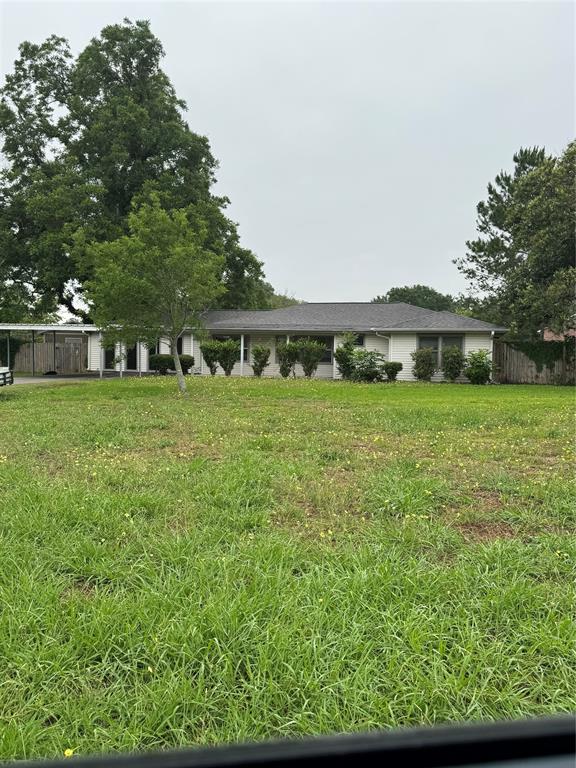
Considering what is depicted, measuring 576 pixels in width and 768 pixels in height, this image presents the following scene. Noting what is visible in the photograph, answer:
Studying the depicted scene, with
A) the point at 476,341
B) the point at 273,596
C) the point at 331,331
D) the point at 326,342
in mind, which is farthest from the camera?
the point at 326,342

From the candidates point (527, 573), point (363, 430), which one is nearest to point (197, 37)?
point (363, 430)

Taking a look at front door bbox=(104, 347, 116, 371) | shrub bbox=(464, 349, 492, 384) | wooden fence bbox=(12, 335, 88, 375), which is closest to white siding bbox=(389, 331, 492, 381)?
shrub bbox=(464, 349, 492, 384)

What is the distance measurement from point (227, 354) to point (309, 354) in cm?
376

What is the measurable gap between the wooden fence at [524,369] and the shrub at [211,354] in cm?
1168

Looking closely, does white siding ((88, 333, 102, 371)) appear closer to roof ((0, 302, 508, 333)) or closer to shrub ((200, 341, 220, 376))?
roof ((0, 302, 508, 333))

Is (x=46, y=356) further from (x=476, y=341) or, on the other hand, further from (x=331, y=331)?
(x=476, y=341)

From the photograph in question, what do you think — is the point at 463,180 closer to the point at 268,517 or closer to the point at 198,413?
the point at 198,413

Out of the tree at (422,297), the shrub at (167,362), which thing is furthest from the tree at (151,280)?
the tree at (422,297)

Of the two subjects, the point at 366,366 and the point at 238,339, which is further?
the point at 238,339

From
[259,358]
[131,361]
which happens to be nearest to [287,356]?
[259,358]

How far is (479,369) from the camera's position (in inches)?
789

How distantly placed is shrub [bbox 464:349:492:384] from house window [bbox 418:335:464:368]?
5.79ft

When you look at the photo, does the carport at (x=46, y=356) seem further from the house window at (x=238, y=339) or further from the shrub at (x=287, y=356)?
Answer: the shrub at (x=287, y=356)

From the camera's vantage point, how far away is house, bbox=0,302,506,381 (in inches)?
875
